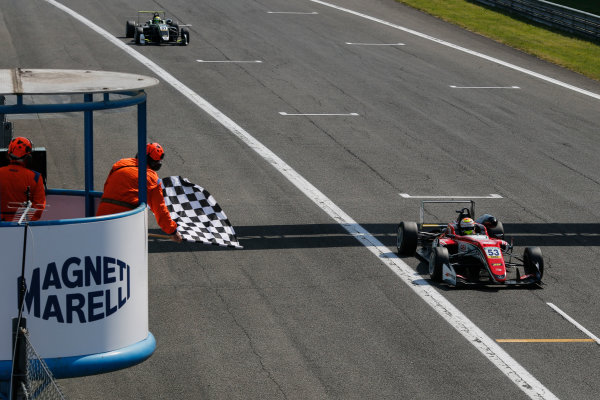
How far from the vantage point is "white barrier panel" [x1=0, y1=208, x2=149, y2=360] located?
27.8ft

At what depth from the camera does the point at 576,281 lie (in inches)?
602

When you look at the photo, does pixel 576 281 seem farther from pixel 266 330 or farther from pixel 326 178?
pixel 326 178

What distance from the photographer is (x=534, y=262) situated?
585 inches

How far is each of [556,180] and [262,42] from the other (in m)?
17.1

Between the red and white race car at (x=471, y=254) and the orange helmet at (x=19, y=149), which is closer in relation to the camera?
the orange helmet at (x=19, y=149)

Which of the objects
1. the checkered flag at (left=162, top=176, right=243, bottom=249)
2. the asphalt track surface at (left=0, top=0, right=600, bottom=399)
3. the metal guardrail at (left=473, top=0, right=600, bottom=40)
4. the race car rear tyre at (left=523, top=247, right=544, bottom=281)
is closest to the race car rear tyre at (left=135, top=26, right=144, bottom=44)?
the asphalt track surface at (left=0, top=0, right=600, bottom=399)

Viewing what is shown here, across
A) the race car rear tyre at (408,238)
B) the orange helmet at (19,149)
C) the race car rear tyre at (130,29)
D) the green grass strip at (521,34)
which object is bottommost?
the race car rear tyre at (130,29)

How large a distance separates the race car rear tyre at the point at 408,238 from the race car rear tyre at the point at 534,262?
1.74 metres

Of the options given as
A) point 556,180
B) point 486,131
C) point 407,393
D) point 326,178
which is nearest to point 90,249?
point 407,393

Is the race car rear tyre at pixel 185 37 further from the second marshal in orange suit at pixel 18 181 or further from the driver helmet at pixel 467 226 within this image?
the second marshal in orange suit at pixel 18 181

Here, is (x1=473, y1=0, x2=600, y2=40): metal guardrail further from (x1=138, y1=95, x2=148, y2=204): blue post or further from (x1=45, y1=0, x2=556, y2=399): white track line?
(x1=138, y1=95, x2=148, y2=204): blue post

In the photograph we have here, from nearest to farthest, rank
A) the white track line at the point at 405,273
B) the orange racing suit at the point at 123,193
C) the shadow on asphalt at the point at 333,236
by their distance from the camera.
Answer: the orange racing suit at the point at 123,193 → the white track line at the point at 405,273 → the shadow on asphalt at the point at 333,236

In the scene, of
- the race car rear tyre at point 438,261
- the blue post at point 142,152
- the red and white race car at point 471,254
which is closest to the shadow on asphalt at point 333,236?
the red and white race car at point 471,254

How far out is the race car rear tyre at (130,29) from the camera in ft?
119
